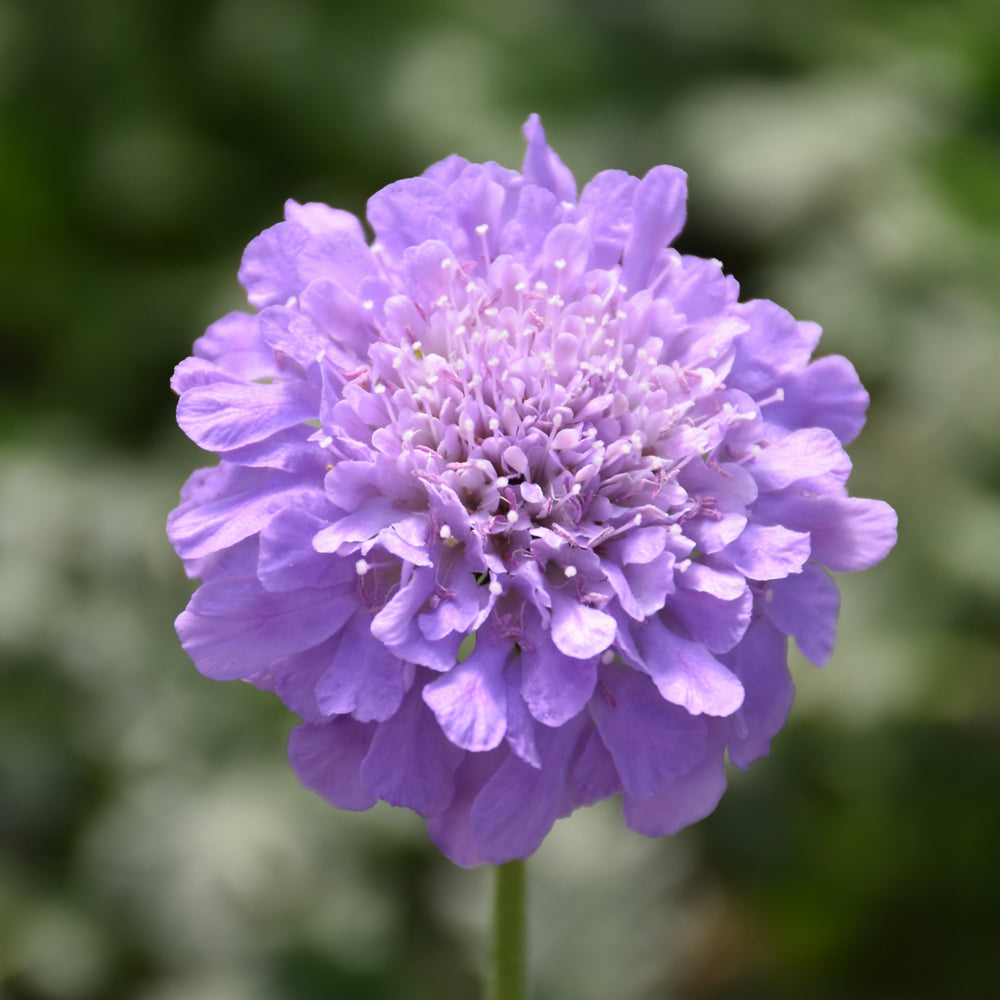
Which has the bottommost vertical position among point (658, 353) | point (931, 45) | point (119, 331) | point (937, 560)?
point (119, 331)

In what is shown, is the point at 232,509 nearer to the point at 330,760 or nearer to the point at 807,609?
the point at 330,760

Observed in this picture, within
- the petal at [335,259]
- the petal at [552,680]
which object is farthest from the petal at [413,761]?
the petal at [335,259]

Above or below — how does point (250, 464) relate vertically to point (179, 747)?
above

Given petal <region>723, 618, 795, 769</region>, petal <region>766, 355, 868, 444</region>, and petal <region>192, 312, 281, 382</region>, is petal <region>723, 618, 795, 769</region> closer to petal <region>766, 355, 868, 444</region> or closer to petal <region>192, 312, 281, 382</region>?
petal <region>766, 355, 868, 444</region>

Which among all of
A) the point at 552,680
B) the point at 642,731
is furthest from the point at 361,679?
the point at 642,731

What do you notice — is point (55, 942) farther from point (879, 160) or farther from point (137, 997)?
point (879, 160)

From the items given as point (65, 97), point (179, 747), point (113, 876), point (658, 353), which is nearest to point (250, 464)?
point (658, 353)

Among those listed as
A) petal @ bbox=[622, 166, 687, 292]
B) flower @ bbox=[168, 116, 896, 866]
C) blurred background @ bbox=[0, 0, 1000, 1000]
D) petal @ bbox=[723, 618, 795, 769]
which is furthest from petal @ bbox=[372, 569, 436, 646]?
blurred background @ bbox=[0, 0, 1000, 1000]
